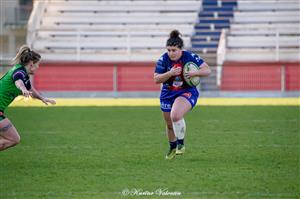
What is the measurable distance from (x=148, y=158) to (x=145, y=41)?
21635mm

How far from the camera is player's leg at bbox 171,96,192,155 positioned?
11562mm

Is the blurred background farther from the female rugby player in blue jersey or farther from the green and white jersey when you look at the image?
the green and white jersey

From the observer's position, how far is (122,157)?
12039mm

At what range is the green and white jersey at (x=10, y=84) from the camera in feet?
33.0

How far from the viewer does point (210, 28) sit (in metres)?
33.6

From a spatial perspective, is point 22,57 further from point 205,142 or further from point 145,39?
point 145,39

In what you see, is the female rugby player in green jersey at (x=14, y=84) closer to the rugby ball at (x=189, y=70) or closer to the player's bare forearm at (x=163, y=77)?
the player's bare forearm at (x=163, y=77)

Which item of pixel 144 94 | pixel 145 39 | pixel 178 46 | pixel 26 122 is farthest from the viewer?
pixel 145 39

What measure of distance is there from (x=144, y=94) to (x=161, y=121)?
11543mm

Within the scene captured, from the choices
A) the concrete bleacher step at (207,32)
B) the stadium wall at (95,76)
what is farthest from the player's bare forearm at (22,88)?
the concrete bleacher step at (207,32)

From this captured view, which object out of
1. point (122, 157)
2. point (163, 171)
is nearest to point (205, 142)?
point (122, 157)

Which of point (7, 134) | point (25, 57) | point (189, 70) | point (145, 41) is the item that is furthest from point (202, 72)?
point (145, 41)

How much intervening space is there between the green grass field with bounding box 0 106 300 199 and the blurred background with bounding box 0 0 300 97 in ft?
32.0

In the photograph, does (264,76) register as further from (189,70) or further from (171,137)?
(189,70)
